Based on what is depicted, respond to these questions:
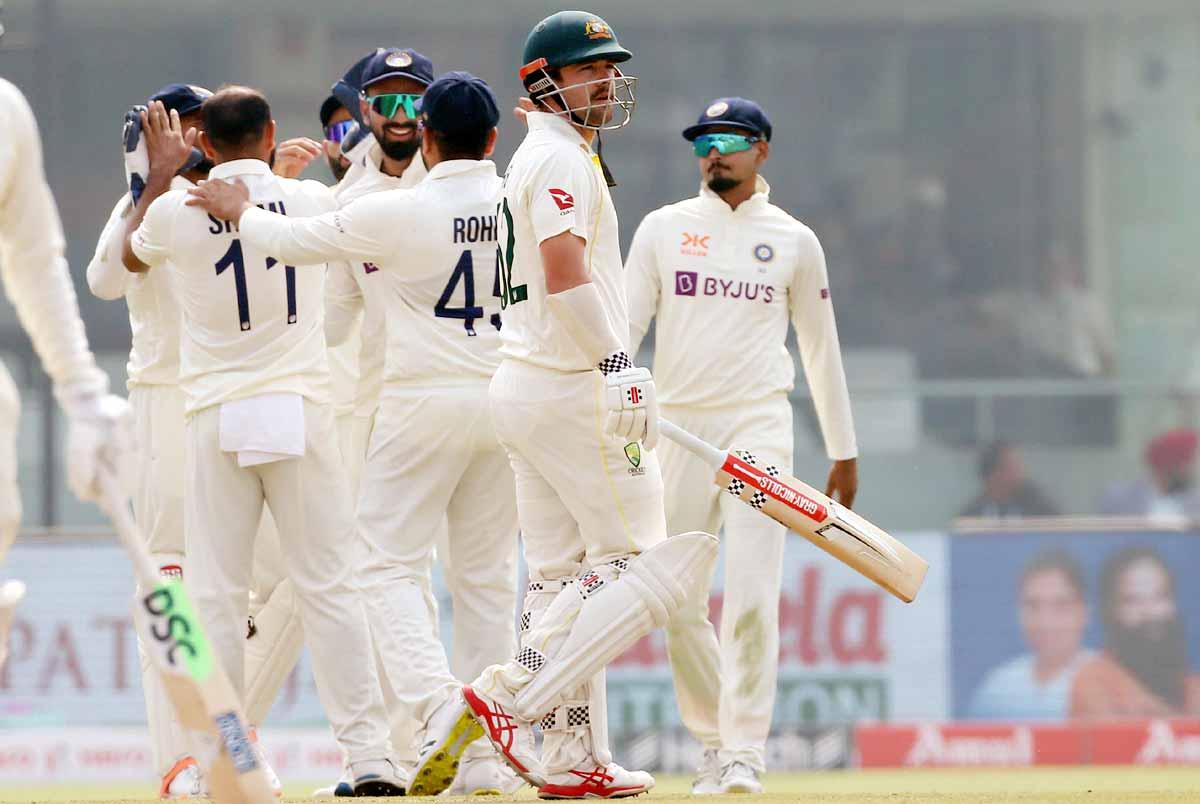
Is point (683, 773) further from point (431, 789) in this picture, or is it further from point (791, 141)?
point (791, 141)

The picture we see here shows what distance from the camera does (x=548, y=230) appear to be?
5.21 meters

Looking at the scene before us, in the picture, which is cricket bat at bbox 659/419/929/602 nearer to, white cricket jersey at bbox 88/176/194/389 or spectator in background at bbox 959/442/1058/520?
white cricket jersey at bbox 88/176/194/389

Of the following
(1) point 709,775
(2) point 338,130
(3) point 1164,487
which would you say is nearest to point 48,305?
(2) point 338,130

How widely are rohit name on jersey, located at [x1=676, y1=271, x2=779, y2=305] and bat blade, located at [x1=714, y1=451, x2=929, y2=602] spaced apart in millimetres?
1389

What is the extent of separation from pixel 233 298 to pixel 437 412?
654 mm

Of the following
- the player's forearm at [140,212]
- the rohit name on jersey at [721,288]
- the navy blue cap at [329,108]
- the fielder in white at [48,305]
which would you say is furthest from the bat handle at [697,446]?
the navy blue cap at [329,108]

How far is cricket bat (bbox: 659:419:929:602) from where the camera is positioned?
5.75 metres

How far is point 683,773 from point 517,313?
17.1 ft

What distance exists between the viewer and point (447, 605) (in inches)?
403

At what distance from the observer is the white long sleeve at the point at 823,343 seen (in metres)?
7.14

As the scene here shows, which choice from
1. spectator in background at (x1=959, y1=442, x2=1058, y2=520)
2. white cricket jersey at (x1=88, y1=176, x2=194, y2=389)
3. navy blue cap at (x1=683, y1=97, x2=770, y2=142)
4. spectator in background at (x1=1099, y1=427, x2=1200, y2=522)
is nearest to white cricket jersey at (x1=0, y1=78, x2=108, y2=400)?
white cricket jersey at (x1=88, y1=176, x2=194, y2=389)

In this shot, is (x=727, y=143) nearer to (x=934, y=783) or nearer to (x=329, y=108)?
(x=329, y=108)

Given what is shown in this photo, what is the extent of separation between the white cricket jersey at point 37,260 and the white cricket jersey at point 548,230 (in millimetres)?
1259

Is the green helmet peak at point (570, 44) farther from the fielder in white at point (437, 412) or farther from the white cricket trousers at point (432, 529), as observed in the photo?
the white cricket trousers at point (432, 529)
